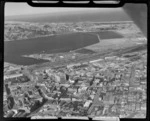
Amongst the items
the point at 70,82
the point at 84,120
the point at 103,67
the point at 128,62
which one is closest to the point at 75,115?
the point at 84,120

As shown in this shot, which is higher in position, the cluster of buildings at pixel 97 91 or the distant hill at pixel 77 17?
the distant hill at pixel 77 17

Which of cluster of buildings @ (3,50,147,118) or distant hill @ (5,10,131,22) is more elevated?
distant hill @ (5,10,131,22)

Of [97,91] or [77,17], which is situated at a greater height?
[77,17]

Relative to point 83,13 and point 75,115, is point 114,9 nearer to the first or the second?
point 83,13

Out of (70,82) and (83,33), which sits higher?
(83,33)
